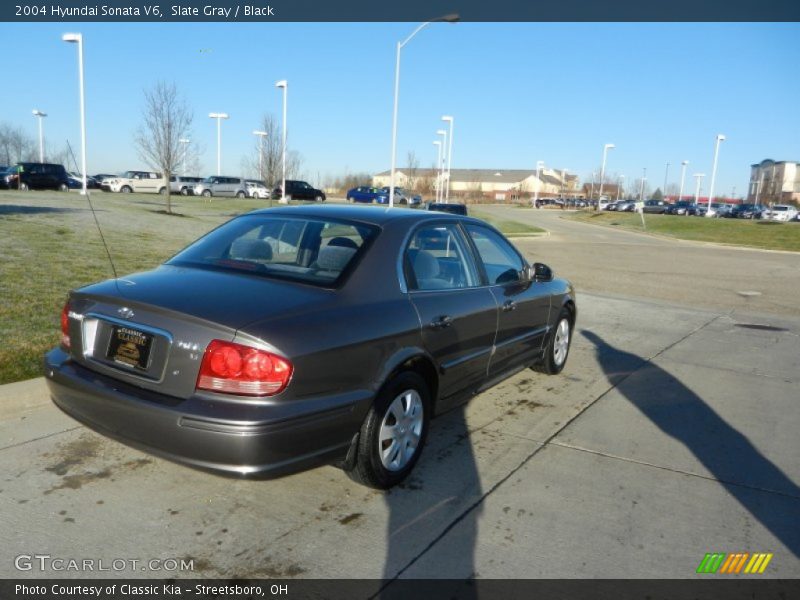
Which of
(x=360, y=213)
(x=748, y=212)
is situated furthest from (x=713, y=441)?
(x=748, y=212)

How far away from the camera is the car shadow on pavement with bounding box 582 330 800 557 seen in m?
3.60

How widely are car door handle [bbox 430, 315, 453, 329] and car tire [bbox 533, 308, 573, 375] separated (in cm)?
207

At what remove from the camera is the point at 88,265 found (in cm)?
933

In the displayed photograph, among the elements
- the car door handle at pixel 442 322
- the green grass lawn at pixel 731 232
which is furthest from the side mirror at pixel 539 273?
the green grass lawn at pixel 731 232

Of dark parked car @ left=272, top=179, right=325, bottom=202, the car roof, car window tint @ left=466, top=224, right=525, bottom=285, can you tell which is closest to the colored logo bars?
car window tint @ left=466, top=224, right=525, bottom=285

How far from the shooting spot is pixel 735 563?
3.09 m

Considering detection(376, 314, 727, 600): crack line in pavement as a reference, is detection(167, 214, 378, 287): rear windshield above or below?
above

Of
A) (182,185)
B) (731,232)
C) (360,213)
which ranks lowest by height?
(731,232)

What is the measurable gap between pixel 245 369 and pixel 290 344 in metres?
0.23

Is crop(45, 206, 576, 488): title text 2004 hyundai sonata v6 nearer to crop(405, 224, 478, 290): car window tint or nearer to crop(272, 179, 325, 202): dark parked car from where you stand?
crop(405, 224, 478, 290): car window tint

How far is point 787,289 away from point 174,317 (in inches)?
606

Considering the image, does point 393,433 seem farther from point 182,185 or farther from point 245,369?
point 182,185

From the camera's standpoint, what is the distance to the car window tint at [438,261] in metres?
3.97

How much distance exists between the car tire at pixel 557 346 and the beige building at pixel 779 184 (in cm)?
11410
